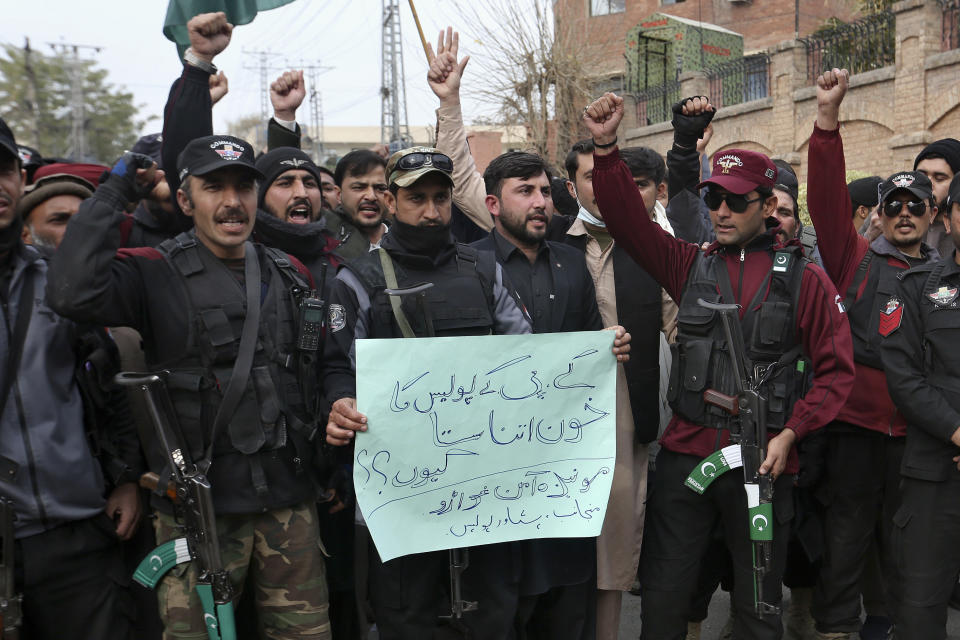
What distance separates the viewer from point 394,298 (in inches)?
113

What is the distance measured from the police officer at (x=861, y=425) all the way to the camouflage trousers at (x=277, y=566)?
249 centimetres

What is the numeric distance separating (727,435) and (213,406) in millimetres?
1942

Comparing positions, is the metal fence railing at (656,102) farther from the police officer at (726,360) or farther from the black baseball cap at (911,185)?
the police officer at (726,360)

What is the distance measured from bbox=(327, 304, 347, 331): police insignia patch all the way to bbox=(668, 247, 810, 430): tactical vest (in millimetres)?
1377

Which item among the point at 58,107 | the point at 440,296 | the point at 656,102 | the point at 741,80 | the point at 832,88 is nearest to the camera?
the point at 440,296

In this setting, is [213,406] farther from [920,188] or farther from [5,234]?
[920,188]

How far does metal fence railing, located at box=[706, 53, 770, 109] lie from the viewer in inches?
Result: 802

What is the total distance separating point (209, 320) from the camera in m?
2.61

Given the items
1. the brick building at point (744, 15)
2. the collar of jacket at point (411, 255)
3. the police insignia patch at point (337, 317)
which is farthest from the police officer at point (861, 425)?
the brick building at point (744, 15)

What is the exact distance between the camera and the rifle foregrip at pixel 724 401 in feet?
10.2

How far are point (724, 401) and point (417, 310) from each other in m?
1.24

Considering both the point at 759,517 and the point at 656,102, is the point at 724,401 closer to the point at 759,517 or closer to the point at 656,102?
the point at 759,517

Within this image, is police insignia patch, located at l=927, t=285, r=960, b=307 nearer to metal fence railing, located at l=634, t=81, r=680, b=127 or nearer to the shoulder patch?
the shoulder patch

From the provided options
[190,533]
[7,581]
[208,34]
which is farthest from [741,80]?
[7,581]
